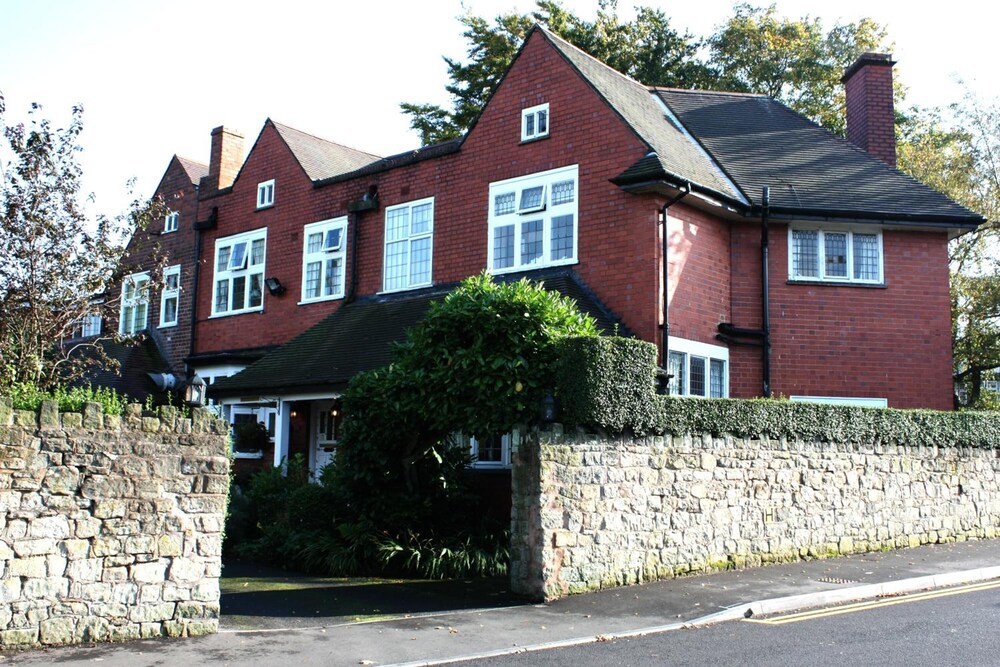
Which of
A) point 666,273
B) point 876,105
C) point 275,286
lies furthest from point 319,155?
point 876,105

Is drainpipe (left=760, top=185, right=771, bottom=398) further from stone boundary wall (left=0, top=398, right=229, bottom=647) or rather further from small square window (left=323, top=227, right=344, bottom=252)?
stone boundary wall (left=0, top=398, right=229, bottom=647)

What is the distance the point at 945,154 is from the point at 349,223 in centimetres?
1948

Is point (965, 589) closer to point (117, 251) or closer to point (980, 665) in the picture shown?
point (980, 665)

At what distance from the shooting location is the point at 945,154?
29172 mm

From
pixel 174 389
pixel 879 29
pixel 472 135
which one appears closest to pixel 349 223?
pixel 472 135

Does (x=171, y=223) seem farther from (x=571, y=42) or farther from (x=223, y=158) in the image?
(x=571, y=42)

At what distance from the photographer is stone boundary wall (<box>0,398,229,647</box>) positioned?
7.99 metres

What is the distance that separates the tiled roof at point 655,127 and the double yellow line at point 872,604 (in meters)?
7.75

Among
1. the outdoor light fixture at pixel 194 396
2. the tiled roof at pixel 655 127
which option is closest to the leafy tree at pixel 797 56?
the tiled roof at pixel 655 127

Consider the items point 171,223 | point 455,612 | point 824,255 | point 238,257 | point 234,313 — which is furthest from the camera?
point 171,223

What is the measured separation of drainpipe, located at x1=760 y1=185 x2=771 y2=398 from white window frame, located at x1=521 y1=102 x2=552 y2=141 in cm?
447

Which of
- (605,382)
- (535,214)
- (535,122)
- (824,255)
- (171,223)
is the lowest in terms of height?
(605,382)

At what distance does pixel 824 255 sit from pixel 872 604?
9.11 meters

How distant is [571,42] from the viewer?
30859 millimetres
